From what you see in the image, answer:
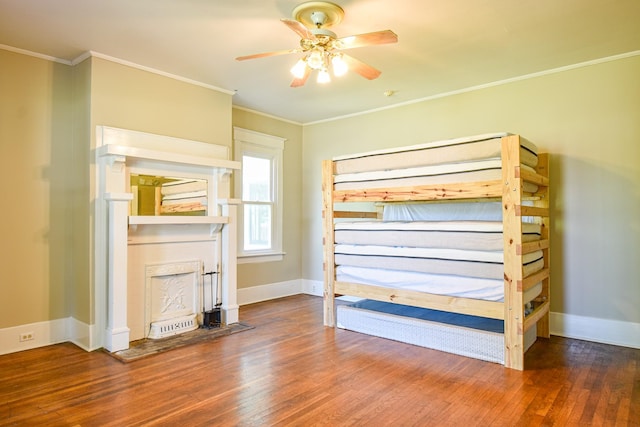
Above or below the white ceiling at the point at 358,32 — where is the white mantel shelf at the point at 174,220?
below

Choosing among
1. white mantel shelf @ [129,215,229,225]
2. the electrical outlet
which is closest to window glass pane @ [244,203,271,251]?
white mantel shelf @ [129,215,229,225]

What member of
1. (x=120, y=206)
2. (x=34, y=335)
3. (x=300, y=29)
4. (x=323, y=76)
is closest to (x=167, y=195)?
(x=120, y=206)

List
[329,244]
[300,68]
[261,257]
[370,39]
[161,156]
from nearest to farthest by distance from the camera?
[370,39] < [300,68] < [161,156] < [329,244] < [261,257]

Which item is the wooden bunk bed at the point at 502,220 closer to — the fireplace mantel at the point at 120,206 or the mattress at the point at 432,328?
the mattress at the point at 432,328

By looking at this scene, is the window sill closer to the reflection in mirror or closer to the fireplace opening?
the fireplace opening

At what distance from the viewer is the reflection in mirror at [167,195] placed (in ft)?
12.0

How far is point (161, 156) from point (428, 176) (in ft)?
7.96

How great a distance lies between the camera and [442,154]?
3324mm

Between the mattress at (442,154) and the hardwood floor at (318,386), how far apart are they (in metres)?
1.64

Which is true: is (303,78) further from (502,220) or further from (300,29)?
(502,220)

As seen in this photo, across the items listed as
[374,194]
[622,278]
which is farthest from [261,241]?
[622,278]

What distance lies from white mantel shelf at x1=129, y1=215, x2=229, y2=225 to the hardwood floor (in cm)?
115

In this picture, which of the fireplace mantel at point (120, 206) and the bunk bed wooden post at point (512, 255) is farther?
the fireplace mantel at point (120, 206)

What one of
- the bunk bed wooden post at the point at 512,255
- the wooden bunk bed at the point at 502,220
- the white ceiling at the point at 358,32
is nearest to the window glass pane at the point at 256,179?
the white ceiling at the point at 358,32
